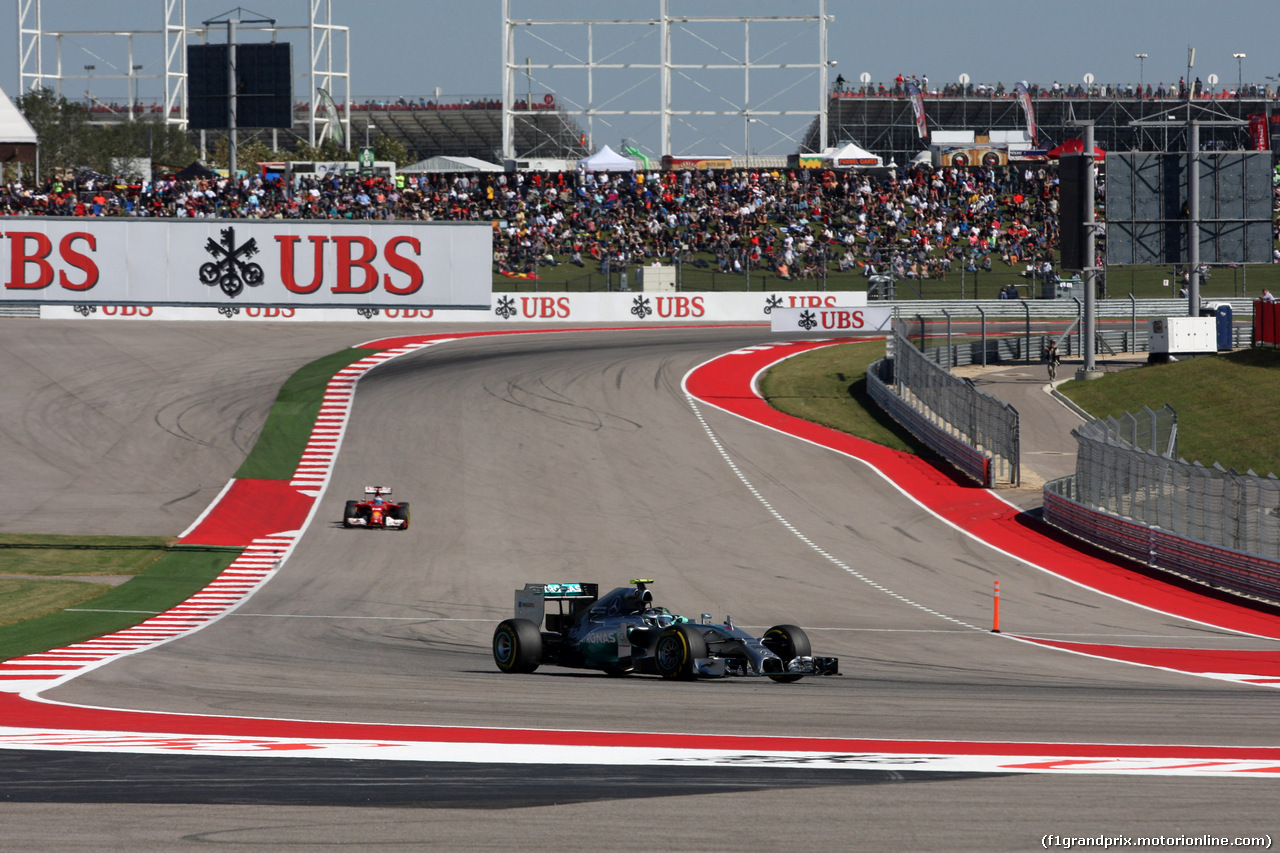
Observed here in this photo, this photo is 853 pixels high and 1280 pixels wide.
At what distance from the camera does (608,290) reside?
59.1 meters

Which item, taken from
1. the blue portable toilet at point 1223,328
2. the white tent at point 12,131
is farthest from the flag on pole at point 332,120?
the blue portable toilet at point 1223,328

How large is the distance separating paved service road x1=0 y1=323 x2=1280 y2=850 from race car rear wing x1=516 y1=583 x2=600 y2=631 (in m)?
0.71

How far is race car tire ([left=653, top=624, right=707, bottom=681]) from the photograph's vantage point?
521 inches

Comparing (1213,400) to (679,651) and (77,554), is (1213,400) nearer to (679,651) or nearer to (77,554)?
(77,554)

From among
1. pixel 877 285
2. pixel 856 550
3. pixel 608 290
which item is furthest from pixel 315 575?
pixel 877 285

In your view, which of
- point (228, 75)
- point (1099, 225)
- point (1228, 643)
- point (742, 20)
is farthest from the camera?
point (742, 20)

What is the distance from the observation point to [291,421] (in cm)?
3816

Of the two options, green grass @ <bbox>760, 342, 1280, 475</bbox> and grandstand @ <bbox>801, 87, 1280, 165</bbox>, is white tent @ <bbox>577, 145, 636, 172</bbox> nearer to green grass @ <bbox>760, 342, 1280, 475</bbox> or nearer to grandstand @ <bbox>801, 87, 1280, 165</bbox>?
grandstand @ <bbox>801, 87, 1280, 165</bbox>

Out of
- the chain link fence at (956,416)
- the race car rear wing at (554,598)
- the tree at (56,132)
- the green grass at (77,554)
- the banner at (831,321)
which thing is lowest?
the green grass at (77,554)

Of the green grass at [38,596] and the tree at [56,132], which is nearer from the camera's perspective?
the green grass at [38,596]

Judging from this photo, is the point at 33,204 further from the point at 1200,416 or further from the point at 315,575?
the point at 1200,416

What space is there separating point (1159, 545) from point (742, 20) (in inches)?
2340

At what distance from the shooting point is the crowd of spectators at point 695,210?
6279 cm

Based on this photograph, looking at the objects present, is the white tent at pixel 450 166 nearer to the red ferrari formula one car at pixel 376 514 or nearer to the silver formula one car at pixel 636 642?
the red ferrari formula one car at pixel 376 514
